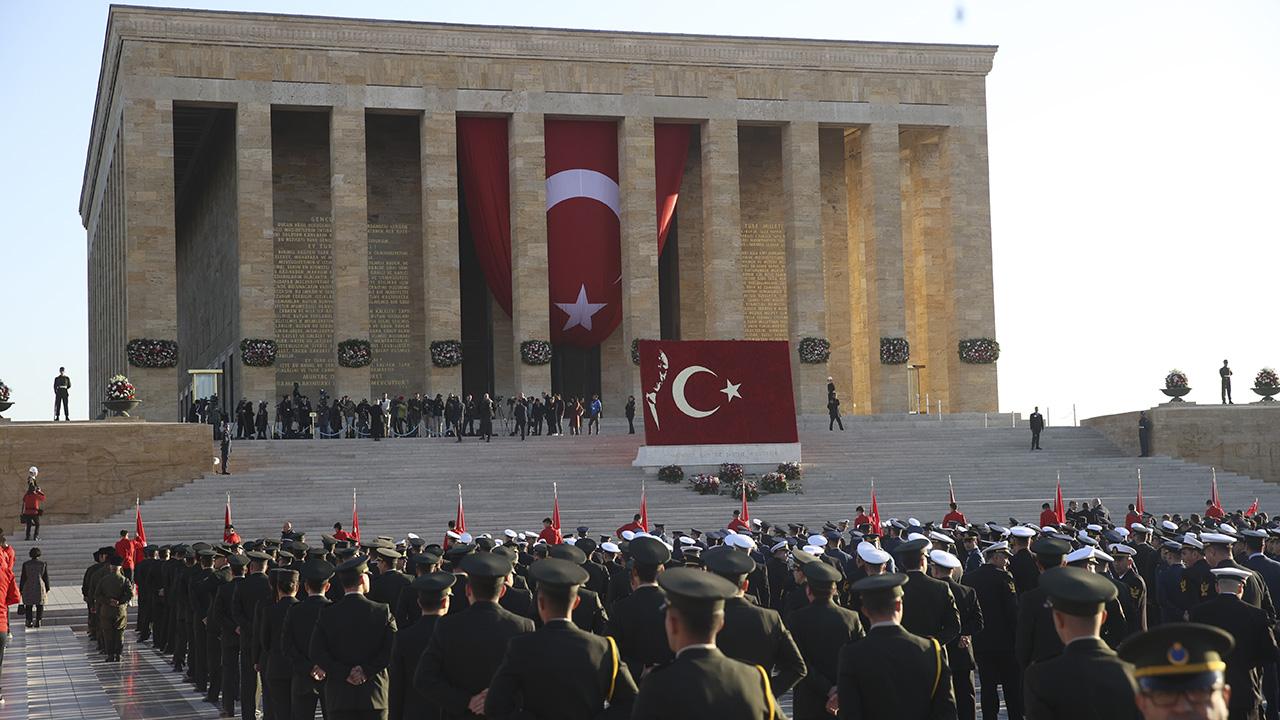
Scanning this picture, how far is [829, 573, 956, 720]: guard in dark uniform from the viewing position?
6.41m

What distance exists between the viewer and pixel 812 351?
148 feet

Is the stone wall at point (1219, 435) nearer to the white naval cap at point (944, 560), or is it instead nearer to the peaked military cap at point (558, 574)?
the white naval cap at point (944, 560)

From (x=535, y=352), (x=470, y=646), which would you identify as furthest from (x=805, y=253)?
(x=470, y=646)

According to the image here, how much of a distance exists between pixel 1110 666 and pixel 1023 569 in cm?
660

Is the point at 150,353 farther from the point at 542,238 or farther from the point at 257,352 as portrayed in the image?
the point at 542,238

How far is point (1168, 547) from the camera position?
39.0 ft

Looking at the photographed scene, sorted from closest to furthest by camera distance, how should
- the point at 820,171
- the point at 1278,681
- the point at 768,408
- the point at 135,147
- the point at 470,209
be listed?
1. the point at 1278,681
2. the point at 768,408
3. the point at 135,147
4. the point at 470,209
5. the point at 820,171

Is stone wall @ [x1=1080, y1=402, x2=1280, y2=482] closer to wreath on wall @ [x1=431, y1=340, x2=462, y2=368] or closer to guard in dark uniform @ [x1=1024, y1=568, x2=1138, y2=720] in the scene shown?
wreath on wall @ [x1=431, y1=340, x2=462, y2=368]

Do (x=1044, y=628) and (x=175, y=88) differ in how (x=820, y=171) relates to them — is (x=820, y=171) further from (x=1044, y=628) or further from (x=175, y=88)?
(x=1044, y=628)

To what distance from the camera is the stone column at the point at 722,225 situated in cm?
4506

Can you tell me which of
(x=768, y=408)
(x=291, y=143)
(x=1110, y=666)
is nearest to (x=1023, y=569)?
(x=1110, y=666)

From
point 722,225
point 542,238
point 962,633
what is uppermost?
point 722,225

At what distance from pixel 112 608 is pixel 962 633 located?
11.6 metres

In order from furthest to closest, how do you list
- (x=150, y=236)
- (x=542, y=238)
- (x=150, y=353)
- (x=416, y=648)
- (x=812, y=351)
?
1. (x=812, y=351)
2. (x=542, y=238)
3. (x=150, y=236)
4. (x=150, y=353)
5. (x=416, y=648)
